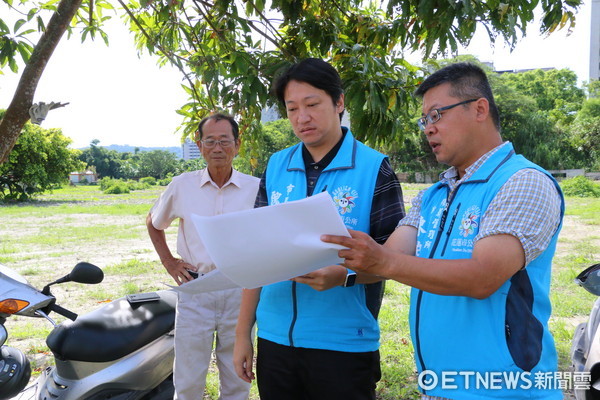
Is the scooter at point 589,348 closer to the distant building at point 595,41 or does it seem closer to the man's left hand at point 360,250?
the man's left hand at point 360,250

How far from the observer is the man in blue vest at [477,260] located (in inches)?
46.3

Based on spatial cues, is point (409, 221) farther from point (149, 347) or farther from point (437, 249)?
point (149, 347)

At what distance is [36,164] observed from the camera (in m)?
20.0

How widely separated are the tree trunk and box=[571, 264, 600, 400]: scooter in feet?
9.77

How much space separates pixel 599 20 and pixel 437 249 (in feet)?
229

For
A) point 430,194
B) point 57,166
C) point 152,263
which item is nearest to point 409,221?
point 430,194

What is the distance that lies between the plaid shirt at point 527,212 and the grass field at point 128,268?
2439 mm

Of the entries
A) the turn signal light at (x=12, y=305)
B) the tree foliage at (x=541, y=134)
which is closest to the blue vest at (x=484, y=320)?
the turn signal light at (x=12, y=305)

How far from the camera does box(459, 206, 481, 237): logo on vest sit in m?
1.27

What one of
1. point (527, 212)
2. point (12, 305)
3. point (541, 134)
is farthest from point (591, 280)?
point (541, 134)

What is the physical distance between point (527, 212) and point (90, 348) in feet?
6.18

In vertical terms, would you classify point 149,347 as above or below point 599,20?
below

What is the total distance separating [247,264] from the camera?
1.26m

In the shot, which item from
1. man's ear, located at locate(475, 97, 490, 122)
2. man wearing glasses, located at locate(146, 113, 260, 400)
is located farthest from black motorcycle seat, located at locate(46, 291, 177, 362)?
man's ear, located at locate(475, 97, 490, 122)
